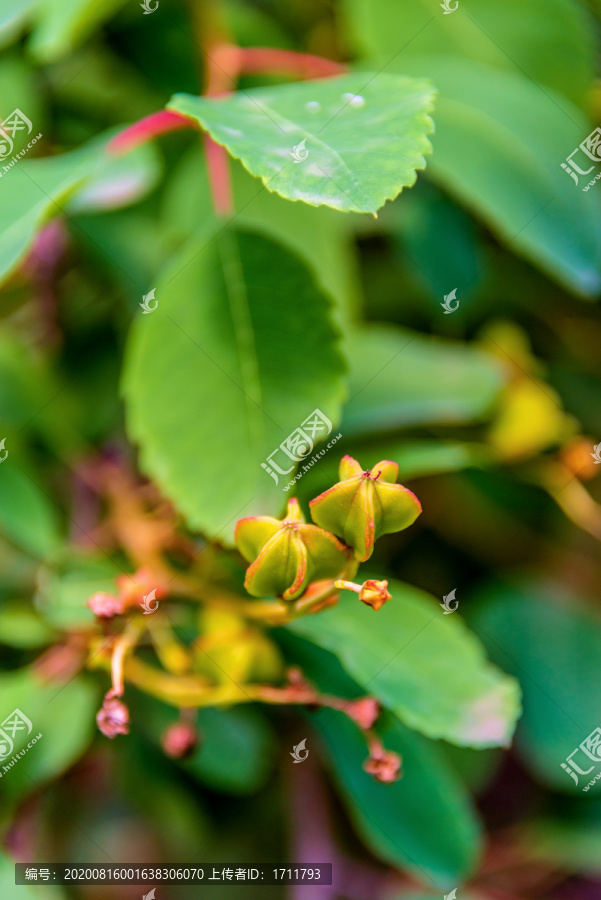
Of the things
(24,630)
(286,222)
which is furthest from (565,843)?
(286,222)

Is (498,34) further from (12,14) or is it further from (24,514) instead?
(24,514)

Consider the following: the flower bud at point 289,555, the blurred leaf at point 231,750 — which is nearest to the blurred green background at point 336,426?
the blurred leaf at point 231,750

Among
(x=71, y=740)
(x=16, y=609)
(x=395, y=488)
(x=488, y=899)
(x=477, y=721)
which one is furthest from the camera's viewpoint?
(x=488, y=899)

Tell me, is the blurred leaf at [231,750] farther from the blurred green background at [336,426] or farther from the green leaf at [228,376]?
the green leaf at [228,376]

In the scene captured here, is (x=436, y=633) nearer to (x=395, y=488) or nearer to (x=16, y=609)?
(x=395, y=488)

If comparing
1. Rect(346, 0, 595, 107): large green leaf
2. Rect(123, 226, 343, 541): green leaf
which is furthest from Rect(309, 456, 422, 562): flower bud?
Rect(346, 0, 595, 107): large green leaf

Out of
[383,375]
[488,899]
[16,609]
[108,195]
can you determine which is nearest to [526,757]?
[488,899]

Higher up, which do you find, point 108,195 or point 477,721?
point 108,195
